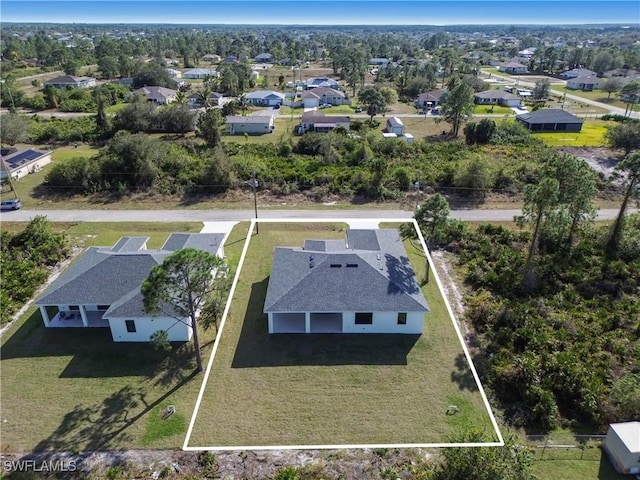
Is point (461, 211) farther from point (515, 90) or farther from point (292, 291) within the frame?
point (515, 90)

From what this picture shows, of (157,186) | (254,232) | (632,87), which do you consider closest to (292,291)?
(254,232)

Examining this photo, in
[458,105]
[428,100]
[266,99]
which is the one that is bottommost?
[266,99]

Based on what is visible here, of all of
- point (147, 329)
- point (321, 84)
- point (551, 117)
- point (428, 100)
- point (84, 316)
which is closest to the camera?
point (147, 329)

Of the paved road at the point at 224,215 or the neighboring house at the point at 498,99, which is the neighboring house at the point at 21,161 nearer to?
the paved road at the point at 224,215

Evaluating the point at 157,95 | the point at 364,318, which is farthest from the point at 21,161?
the point at 364,318

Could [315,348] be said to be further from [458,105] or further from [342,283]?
[458,105]

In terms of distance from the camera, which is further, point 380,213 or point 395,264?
point 380,213
